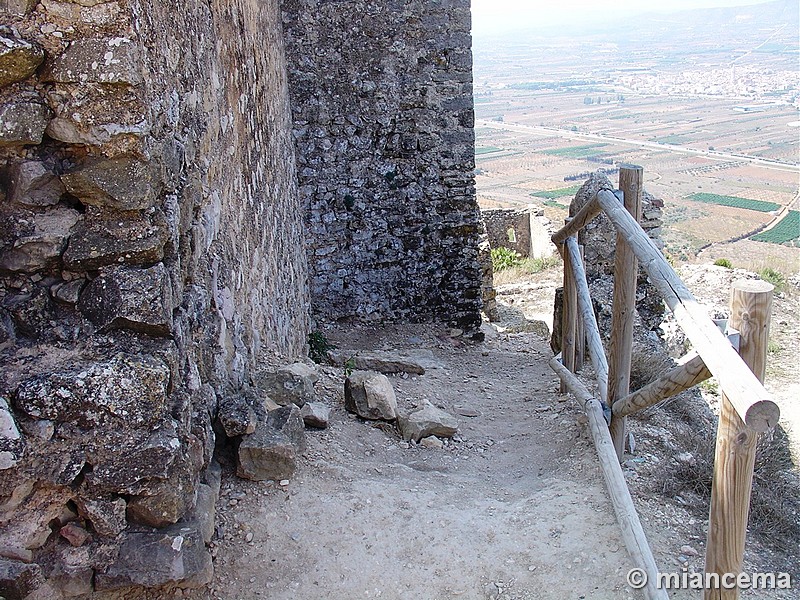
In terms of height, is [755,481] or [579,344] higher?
[579,344]

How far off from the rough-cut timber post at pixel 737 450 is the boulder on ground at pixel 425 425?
78.1 inches

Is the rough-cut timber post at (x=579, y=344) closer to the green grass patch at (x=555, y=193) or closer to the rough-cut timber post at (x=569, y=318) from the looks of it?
the rough-cut timber post at (x=569, y=318)

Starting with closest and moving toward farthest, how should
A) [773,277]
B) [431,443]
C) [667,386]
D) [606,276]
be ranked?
1. [667,386]
2. [431,443]
3. [606,276]
4. [773,277]

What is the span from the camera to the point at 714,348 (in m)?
2.01

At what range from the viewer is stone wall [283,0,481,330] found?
6215mm

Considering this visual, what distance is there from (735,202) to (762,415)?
35680mm

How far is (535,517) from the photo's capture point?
299 cm

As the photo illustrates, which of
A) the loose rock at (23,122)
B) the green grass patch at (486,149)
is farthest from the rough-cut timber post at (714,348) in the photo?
the green grass patch at (486,149)

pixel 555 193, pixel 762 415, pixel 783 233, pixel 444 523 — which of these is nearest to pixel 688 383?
pixel 762 415

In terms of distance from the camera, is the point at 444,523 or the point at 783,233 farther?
the point at 783,233

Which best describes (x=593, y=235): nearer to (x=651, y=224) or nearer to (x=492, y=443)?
(x=651, y=224)

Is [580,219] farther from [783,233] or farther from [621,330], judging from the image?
[783,233]

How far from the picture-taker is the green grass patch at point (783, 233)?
24844 millimetres

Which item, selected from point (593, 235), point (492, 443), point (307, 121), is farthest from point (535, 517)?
point (307, 121)
